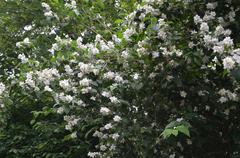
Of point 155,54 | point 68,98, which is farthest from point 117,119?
point 155,54

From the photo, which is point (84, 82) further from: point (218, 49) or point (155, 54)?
point (218, 49)

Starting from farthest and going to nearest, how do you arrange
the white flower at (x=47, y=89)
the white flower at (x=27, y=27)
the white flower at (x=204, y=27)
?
the white flower at (x=27, y=27), the white flower at (x=47, y=89), the white flower at (x=204, y=27)

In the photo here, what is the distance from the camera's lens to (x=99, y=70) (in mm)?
3342

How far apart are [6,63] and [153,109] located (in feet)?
12.7

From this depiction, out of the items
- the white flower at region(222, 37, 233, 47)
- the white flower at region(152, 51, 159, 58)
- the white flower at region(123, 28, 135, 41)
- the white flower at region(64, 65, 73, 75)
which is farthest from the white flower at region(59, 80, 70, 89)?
the white flower at region(222, 37, 233, 47)

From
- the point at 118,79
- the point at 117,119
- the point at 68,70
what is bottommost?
the point at 117,119

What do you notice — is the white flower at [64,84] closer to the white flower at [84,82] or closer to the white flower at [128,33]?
the white flower at [84,82]

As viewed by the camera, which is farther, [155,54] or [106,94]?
[106,94]

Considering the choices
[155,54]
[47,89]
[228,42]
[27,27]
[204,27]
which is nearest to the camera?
[228,42]

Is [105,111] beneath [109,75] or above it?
beneath

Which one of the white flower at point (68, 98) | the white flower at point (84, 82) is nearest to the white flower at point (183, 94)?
the white flower at point (84, 82)

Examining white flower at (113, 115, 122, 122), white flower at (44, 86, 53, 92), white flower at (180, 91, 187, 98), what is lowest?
white flower at (113, 115, 122, 122)

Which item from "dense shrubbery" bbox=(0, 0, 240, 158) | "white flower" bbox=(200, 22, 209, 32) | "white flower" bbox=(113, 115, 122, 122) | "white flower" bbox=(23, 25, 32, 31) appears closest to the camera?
"white flower" bbox=(200, 22, 209, 32)

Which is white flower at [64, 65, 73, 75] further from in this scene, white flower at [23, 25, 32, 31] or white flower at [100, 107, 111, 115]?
white flower at [23, 25, 32, 31]
